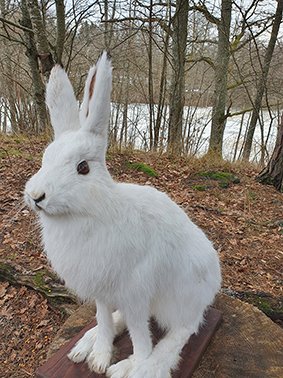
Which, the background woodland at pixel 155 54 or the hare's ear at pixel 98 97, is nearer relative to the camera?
the hare's ear at pixel 98 97

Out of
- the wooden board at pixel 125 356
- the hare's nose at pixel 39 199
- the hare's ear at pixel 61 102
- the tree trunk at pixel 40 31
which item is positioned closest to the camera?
the hare's nose at pixel 39 199

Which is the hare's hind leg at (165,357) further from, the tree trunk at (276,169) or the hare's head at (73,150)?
the tree trunk at (276,169)

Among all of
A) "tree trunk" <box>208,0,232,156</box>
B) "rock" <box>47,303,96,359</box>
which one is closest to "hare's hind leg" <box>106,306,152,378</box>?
"rock" <box>47,303,96,359</box>

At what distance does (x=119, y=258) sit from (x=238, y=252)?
7.93ft

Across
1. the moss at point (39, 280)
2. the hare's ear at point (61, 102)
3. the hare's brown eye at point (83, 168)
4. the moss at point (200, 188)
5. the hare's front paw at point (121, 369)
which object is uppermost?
the hare's ear at point (61, 102)

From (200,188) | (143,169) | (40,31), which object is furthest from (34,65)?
(200,188)

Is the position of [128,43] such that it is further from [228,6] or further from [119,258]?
Result: [119,258]

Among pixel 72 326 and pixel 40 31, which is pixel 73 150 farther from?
pixel 40 31

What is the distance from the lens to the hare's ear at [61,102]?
42.6 inches

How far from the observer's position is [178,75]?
6207 mm

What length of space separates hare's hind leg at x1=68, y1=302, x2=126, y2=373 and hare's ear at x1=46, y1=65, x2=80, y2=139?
895 millimetres

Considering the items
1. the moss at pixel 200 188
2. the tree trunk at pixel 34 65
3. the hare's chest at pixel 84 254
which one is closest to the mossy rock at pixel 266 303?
the hare's chest at pixel 84 254

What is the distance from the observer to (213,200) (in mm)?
4285

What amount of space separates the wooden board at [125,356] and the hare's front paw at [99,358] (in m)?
0.03
